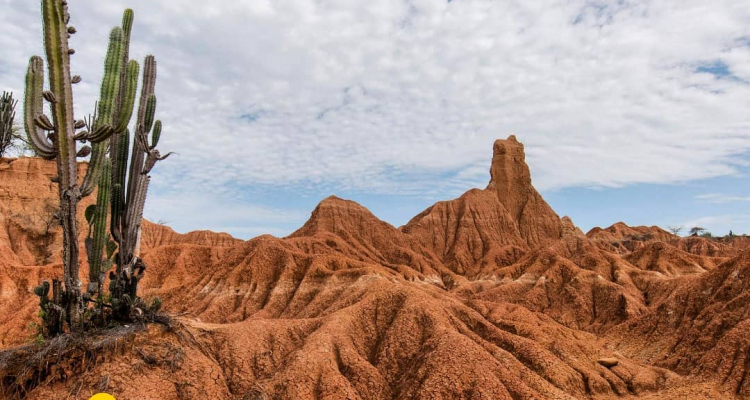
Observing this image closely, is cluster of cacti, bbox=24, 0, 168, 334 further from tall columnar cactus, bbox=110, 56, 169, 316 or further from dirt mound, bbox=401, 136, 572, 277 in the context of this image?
dirt mound, bbox=401, 136, 572, 277

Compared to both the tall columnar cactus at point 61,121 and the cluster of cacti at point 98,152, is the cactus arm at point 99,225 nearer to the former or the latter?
the cluster of cacti at point 98,152

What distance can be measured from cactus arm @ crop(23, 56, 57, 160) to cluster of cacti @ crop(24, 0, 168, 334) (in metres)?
0.03

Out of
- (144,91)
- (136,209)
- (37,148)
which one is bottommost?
(136,209)

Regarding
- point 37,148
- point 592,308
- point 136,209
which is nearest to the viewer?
point 37,148

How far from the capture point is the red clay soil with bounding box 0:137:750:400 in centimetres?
2166

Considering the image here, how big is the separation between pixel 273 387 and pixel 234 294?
26.1 metres

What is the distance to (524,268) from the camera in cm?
6825

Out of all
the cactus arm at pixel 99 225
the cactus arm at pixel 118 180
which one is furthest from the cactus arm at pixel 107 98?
the cactus arm at pixel 118 180

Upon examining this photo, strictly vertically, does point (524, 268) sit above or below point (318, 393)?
above

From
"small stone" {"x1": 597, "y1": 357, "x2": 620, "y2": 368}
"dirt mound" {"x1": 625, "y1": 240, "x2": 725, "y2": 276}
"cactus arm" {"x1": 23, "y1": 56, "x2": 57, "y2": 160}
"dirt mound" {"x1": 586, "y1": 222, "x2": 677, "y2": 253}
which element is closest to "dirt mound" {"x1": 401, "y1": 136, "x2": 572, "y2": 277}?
"dirt mound" {"x1": 586, "y1": 222, "x2": 677, "y2": 253}

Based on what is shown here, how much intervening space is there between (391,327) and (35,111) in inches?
776

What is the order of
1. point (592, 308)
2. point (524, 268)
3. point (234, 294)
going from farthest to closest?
point (524, 268), point (592, 308), point (234, 294)

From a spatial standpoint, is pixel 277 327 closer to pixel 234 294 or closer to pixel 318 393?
pixel 318 393

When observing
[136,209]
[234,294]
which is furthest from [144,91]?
[234,294]
